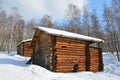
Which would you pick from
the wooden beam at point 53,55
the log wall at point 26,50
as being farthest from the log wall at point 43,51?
the log wall at point 26,50

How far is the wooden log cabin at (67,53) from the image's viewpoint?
15.6m

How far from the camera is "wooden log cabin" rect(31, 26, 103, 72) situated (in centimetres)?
1558

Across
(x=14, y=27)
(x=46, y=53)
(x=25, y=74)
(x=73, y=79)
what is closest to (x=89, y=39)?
(x=46, y=53)

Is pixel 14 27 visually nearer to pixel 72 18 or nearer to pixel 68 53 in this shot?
pixel 72 18

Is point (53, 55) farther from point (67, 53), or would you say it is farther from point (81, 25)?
point (81, 25)

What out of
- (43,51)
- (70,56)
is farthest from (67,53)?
(43,51)

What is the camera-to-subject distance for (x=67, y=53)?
1623cm

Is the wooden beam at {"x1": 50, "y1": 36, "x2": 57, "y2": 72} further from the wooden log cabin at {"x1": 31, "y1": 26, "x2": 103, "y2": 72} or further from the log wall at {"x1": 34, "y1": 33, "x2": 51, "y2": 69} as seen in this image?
the log wall at {"x1": 34, "y1": 33, "x2": 51, "y2": 69}

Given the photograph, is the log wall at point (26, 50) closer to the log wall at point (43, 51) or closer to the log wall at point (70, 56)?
the log wall at point (43, 51)

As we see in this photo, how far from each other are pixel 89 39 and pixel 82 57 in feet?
6.19

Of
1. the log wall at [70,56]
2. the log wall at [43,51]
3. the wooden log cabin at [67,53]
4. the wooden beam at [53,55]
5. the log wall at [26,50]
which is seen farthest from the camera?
the log wall at [26,50]

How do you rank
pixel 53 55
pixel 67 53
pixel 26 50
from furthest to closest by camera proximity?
pixel 26 50, pixel 67 53, pixel 53 55

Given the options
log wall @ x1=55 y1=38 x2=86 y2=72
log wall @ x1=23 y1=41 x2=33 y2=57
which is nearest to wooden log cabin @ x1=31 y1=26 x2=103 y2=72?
log wall @ x1=55 y1=38 x2=86 y2=72

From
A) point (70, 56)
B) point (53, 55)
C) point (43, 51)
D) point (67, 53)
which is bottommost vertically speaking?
point (70, 56)
